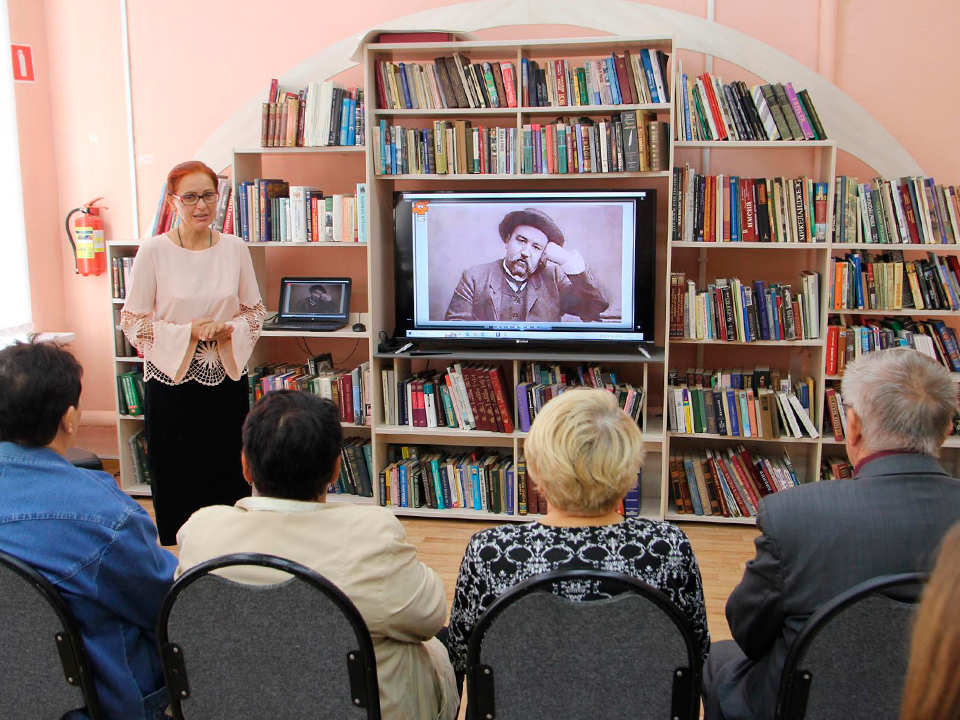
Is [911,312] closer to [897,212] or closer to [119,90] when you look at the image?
[897,212]

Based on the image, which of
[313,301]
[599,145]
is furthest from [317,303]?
[599,145]

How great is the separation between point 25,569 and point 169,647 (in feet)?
0.87

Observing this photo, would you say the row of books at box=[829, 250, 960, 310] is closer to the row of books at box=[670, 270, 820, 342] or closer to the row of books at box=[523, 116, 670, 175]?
the row of books at box=[670, 270, 820, 342]

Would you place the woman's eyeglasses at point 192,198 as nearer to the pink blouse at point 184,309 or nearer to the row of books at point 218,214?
the pink blouse at point 184,309

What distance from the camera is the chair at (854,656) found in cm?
127

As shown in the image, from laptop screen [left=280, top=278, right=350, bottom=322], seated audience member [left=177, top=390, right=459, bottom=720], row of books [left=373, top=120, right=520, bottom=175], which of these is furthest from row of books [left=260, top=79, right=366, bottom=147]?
seated audience member [left=177, top=390, right=459, bottom=720]

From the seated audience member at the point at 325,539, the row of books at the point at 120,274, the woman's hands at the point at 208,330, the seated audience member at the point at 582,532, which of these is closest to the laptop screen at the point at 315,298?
the row of books at the point at 120,274

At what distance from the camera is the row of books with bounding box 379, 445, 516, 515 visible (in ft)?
12.9

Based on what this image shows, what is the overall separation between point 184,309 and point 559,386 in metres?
1.64

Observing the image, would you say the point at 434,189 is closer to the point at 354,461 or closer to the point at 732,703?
the point at 354,461

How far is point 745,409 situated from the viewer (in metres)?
3.77

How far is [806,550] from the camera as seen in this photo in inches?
58.1

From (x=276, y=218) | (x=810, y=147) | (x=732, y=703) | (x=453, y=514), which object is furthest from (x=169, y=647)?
(x=810, y=147)

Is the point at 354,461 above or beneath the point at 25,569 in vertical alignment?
beneath
